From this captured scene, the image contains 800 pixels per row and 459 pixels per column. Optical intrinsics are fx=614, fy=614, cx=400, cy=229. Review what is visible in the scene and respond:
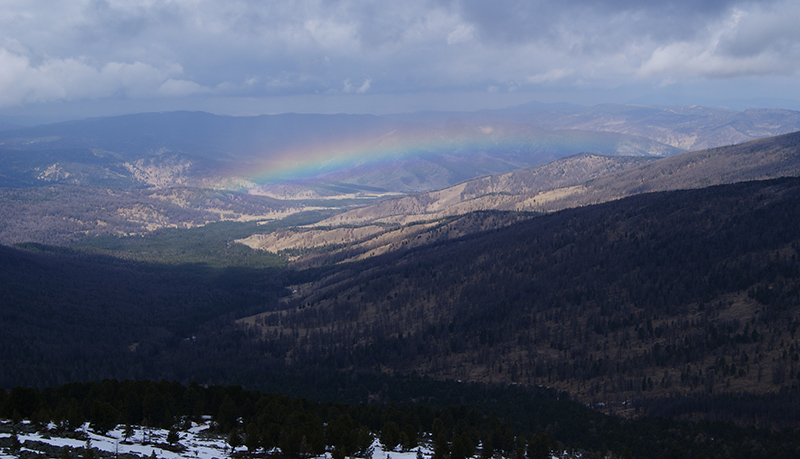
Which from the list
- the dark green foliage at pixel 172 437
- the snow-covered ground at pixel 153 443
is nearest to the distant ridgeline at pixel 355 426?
the snow-covered ground at pixel 153 443

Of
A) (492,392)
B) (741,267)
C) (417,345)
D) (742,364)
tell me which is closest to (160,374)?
(417,345)

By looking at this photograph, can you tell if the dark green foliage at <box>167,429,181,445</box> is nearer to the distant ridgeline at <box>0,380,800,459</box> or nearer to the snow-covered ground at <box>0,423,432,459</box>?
the snow-covered ground at <box>0,423,432,459</box>

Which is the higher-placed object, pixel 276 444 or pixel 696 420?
pixel 276 444

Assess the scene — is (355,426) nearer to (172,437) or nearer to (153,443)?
(172,437)

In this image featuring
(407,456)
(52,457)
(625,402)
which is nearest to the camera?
(52,457)

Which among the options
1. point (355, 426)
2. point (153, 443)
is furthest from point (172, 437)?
point (355, 426)

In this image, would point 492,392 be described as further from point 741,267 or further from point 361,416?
point 741,267

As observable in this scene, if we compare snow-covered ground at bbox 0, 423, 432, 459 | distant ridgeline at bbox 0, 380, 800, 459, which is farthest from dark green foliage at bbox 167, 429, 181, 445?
distant ridgeline at bbox 0, 380, 800, 459

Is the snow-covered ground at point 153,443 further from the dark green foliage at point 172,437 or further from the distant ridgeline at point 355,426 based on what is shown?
the distant ridgeline at point 355,426
